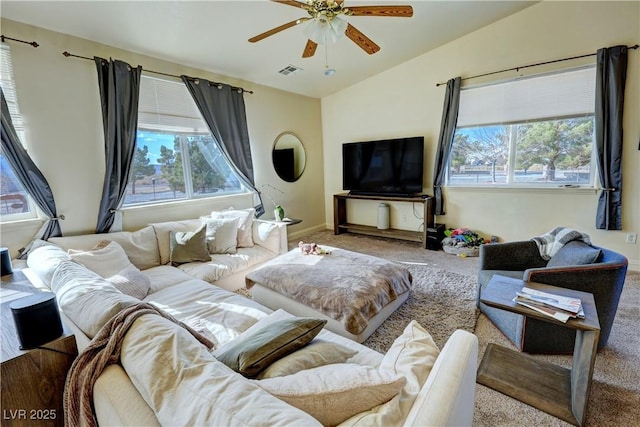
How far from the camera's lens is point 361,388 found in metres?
0.79

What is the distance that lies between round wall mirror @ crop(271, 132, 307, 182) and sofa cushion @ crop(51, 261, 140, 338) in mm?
3480

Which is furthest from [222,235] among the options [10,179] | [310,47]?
[310,47]

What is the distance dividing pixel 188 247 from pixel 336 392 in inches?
96.0

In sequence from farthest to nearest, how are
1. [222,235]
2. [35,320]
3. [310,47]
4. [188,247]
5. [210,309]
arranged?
[222,235] < [188,247] < [310,47] < [210,309] < [35,320]

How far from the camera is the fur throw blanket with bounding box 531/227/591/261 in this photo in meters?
2.15

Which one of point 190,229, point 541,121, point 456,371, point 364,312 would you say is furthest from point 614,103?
point 190,229

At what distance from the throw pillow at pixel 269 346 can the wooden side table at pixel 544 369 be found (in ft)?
3.66

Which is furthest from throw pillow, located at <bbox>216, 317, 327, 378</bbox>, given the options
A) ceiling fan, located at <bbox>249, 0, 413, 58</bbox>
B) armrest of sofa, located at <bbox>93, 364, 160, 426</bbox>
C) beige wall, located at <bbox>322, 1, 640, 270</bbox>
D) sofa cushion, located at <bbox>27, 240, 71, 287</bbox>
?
beige wall, located at <bbox>322, 1, 640, 270</bbox>

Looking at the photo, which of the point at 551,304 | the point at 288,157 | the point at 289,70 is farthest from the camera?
the point at 288,157

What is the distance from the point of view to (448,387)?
80 centimetres

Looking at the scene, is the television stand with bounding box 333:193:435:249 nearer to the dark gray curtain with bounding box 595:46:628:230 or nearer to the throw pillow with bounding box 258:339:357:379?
the dark gray curtain with bounding box 595:46:628:230

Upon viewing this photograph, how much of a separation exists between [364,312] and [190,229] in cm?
216

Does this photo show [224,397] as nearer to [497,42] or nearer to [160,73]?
[160,73]

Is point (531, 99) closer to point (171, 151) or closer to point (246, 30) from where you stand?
point (246, 30)
